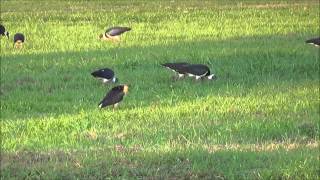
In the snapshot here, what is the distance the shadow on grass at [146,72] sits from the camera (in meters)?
12.4

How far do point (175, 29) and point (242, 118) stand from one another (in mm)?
11343

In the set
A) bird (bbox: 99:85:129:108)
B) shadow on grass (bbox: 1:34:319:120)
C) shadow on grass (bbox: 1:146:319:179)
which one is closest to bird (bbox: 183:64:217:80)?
shadow on grass (bbox: 1:34:319:120)

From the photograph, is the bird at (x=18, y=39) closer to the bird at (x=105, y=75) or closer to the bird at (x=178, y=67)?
the bird at (x=105, y=75)

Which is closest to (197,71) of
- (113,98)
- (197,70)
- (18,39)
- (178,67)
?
(197,70)

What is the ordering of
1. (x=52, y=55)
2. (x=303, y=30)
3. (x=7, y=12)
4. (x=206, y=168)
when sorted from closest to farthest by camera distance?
(x=206, y=168), (x=52, y=55), (x=303, y=30), (x=7, y=12)

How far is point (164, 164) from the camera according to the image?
7.81m

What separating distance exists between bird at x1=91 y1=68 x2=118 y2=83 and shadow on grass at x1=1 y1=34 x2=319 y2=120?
16 cm

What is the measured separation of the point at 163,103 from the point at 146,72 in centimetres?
274

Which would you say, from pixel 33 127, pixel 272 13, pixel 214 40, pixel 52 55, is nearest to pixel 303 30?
pixel 214 40

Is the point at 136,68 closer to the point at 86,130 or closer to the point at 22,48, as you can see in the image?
the point at 22,48

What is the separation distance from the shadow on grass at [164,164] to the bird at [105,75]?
196 inches

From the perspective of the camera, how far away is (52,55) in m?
16.9

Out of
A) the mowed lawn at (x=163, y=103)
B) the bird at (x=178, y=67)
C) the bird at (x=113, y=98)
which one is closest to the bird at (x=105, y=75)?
the mowed lawn at (x=163, y=103)

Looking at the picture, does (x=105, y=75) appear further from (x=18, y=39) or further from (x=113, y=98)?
(x=18, y=39)
